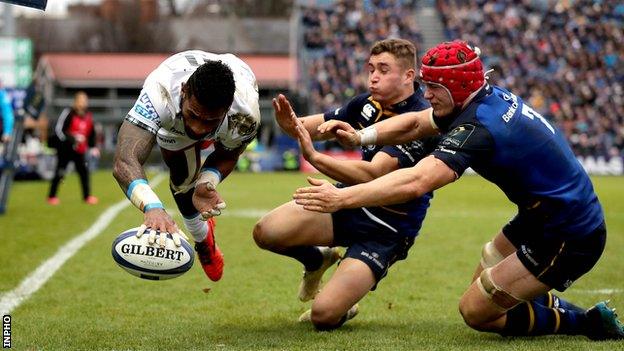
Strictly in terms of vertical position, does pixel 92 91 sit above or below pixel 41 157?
below

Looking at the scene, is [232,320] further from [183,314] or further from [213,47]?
[213,47]

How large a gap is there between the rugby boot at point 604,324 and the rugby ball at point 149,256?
2.47 meters

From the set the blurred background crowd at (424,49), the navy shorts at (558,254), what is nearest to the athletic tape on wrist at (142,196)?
the navy shorts at (558,254)

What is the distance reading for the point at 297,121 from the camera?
18.9ft

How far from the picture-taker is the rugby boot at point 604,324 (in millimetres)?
5590

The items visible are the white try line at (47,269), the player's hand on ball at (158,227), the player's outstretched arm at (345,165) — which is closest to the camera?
the player's hand on ball at (158,227)

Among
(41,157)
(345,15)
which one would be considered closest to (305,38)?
(345,15)

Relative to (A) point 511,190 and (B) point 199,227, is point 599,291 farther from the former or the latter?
(B) point 199,227

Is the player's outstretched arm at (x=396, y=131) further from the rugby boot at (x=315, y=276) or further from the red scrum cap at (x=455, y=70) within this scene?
the rugby boot at (x=315, y=276)

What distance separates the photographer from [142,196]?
521 centimetres

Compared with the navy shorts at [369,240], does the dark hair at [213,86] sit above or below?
above

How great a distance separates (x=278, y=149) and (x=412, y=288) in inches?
922

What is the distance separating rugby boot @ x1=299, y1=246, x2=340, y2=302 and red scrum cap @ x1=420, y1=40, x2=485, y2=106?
1767 mm

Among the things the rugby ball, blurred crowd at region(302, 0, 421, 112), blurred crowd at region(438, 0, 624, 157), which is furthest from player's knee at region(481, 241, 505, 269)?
blurred crowd at region(302, 0, 421, 112)
